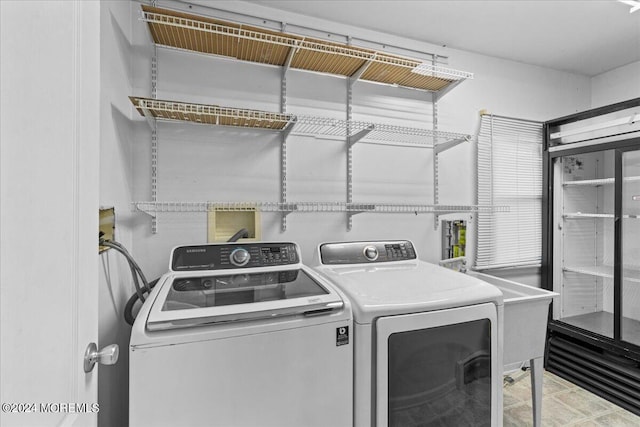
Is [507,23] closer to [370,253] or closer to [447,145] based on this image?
[447,145]

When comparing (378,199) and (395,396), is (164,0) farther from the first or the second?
(395,396)

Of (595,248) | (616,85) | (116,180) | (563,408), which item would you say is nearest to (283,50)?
(116,180)

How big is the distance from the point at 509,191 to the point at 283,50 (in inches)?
87.0

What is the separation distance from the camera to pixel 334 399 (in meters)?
1.18

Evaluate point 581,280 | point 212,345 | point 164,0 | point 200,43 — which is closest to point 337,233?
point 212,345

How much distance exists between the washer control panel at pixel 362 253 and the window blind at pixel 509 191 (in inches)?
38.2

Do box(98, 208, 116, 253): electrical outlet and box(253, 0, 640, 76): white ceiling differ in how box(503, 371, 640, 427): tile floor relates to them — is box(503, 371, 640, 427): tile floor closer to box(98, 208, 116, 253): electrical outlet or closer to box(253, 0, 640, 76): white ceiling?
box(98, 208, 116, 253): electrical outlet

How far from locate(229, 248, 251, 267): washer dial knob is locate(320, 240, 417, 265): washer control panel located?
0.45 meters

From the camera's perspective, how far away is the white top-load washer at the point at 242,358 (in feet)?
3.17

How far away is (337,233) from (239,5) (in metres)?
1.63

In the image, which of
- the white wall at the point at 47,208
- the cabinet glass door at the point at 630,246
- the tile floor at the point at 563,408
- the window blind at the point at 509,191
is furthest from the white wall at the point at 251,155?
the tile floor at the point at 563,408

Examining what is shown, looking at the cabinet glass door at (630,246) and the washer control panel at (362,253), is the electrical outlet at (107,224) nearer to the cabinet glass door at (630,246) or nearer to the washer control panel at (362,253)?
the washer control panel at (362,253)

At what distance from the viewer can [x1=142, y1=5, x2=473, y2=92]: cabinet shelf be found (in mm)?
1589

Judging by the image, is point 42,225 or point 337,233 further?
point 337,233
